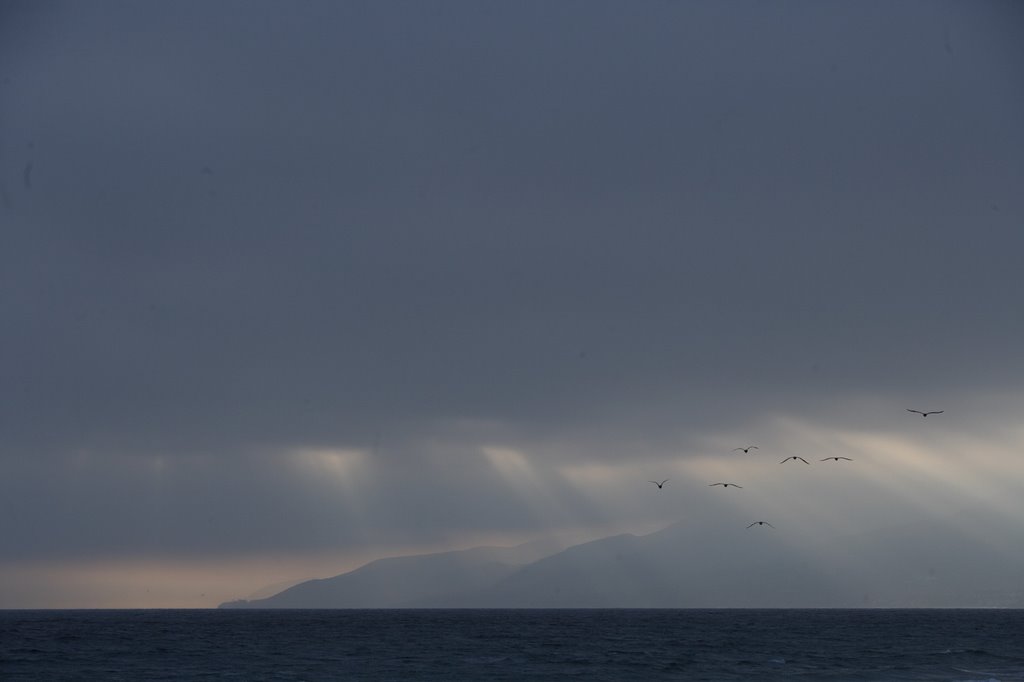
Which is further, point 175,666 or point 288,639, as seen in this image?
point 288,639

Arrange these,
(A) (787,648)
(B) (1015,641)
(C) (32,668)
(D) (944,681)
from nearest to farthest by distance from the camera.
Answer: (D) (944,681), (C) (32,668), (A) (787,648), (B) (1015,641)

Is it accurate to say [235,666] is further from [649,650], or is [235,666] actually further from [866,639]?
[866,639]

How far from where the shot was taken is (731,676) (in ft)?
269

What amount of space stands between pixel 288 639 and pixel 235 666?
5240cm

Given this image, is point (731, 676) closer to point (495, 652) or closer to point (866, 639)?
point (495, 652)

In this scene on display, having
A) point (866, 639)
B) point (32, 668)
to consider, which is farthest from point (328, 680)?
point (866, 639)

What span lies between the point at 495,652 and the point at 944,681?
167 feet

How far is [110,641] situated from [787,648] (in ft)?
299

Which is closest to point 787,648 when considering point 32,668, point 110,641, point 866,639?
point 866,639

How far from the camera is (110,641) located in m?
136

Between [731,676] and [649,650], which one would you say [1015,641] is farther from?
[731,676]

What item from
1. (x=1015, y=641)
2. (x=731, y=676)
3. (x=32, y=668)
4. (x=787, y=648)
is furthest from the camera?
(x=1015, y=641)

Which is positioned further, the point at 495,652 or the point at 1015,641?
the point at 1015,641

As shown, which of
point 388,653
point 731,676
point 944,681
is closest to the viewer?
point 944,681
